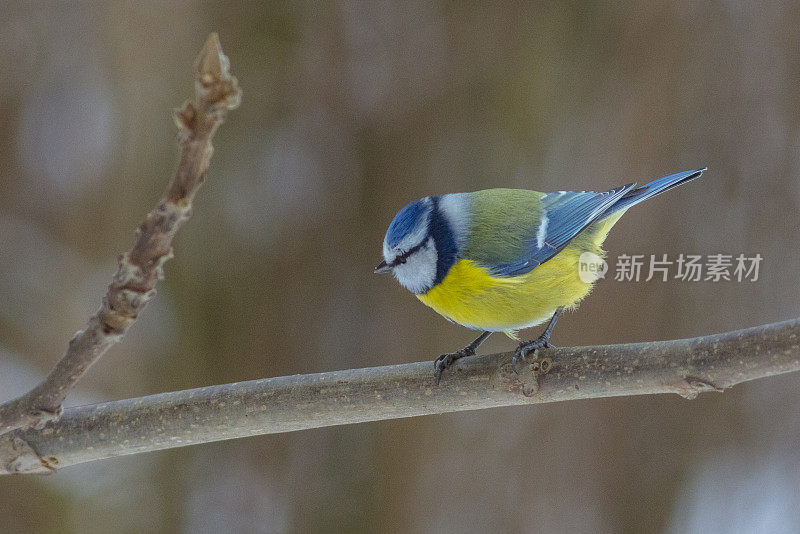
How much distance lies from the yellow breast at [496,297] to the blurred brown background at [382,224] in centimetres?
43

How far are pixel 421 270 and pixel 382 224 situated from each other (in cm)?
59

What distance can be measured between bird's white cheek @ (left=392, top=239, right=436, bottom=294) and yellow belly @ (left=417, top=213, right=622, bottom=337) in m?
0.01

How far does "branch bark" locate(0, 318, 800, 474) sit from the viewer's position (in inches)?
22.0

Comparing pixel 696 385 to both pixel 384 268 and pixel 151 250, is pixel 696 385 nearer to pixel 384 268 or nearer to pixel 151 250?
pixel 384 268

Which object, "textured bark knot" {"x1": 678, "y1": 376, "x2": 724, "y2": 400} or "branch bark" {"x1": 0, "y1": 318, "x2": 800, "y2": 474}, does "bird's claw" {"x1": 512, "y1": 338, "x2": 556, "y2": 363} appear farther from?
"textured bark knot" {"x1": 678, "y1": 376, "x2": 724, "y2": 400}

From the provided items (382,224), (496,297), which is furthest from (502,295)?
(382,224)

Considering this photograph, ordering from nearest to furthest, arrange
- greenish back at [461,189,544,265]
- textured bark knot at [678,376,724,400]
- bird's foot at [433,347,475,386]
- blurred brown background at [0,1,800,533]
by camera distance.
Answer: textured bark knot at [678,376,724,400]
bird's foot at [433,347,475,386]
greenish back at [461,189,544,265]
blurred brown background at [0,1,800,533]

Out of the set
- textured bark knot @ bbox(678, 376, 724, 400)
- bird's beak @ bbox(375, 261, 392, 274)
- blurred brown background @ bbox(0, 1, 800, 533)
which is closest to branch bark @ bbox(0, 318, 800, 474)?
textured bark knot @ bbox(678, 376, 724, 400)

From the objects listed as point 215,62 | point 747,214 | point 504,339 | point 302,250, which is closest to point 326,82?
point 302,250

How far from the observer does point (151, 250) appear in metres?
0.43

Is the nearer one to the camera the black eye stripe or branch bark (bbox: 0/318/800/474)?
branch bark (bbox: 0/318/800/474)

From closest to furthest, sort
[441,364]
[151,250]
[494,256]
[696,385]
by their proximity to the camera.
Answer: [151,250]
[696,385]
[441,364]
[494,256]

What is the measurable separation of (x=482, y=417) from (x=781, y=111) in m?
0.75

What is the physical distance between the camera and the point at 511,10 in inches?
51.8
